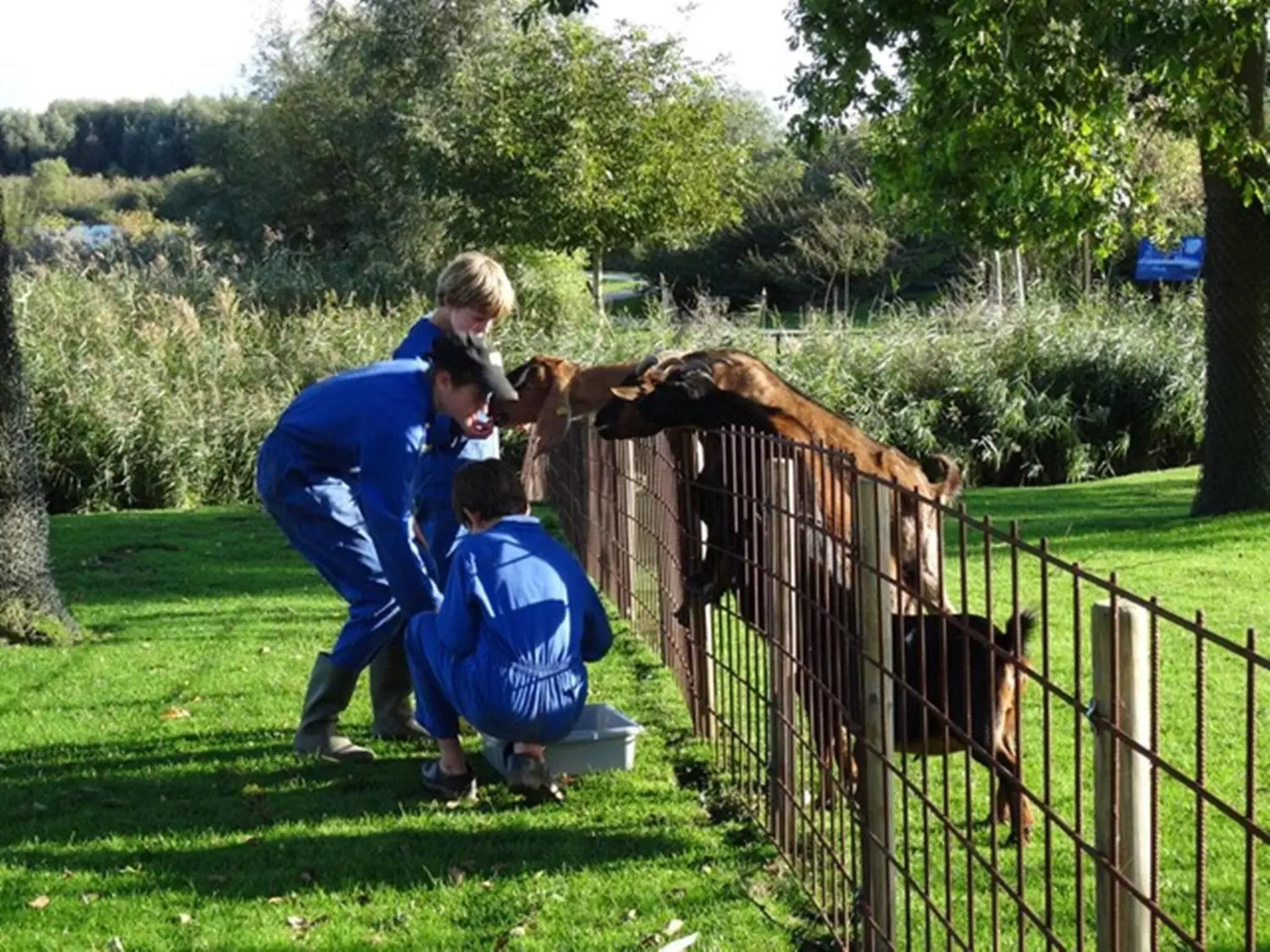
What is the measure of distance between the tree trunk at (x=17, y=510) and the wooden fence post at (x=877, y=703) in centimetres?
690

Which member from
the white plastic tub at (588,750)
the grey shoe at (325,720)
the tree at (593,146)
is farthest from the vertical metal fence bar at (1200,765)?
the tree at (593,146)

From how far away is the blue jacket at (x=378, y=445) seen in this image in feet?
20.7

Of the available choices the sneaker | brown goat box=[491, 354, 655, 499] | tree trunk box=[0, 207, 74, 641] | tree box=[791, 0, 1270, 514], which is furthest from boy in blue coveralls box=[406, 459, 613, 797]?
tree box=[791, 0, 1270, 514]

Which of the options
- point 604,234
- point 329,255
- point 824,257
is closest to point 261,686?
point 604,234

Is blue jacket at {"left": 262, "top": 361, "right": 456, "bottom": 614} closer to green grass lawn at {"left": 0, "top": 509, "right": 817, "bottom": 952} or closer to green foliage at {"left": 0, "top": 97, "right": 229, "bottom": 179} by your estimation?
green grass lawn at {"left": 0, "top": 509, "right": 817, "bottom": 952}

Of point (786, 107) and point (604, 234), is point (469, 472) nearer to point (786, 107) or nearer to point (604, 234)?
point (786, 107)

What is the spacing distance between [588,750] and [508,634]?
0.81 metres

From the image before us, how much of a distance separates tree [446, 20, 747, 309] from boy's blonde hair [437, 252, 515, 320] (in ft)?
70.8

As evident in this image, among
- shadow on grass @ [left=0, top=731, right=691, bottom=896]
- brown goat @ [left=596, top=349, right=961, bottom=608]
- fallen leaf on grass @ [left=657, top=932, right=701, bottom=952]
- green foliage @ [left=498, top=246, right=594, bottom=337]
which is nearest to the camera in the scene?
fallen leaf on grass @ [left=657, top=932, right=701, bottom=952]

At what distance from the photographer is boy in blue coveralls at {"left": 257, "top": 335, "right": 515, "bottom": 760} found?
6355 mm

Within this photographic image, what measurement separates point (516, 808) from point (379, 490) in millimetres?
1288

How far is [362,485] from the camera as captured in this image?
20.8 ft

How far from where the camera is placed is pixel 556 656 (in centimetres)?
601

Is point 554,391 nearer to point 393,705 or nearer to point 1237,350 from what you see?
point 393,705
